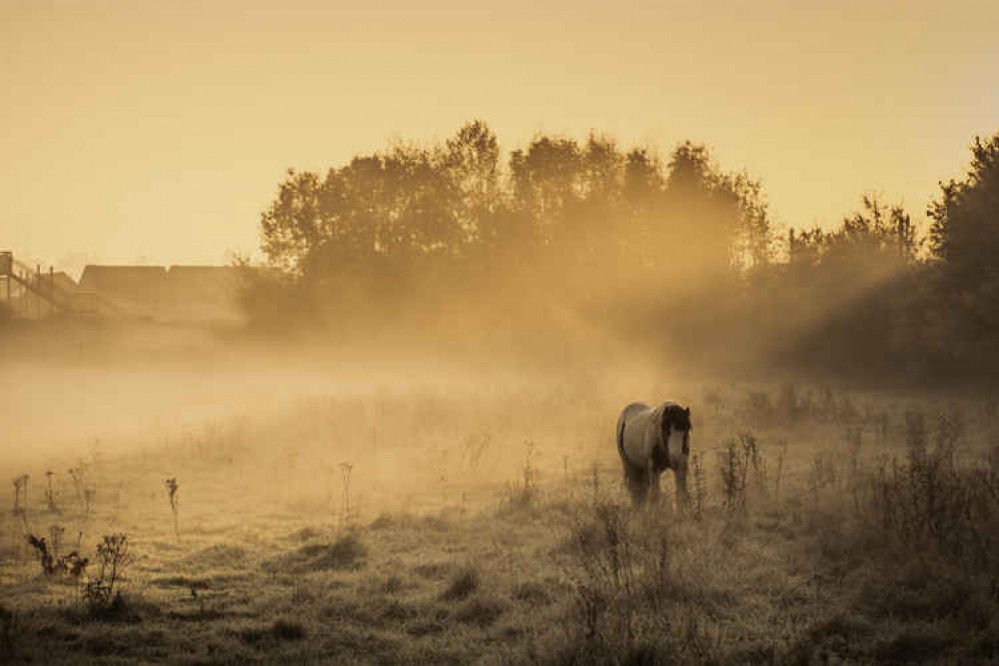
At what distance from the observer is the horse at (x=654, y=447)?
1081 cm

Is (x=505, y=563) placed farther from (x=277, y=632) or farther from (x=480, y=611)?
(x=277, y=632)

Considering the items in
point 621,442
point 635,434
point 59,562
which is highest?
point 635,434

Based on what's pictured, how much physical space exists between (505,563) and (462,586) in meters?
1.18

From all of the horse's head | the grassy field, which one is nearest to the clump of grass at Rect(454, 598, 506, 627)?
the grassy field

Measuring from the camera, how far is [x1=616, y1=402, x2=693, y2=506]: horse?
35.5 feet

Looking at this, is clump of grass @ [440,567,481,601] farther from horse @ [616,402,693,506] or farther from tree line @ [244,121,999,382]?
tree line @ [244,121,999,382]

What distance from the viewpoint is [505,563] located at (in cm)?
904

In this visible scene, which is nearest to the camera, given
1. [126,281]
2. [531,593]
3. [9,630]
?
[9,630]

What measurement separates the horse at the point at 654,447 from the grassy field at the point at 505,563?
1.14 ft

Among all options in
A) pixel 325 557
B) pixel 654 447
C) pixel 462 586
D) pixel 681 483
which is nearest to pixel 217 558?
pixel 325 557

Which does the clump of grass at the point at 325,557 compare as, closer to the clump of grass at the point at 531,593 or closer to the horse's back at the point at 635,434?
the clump of grass at the point at 531,593

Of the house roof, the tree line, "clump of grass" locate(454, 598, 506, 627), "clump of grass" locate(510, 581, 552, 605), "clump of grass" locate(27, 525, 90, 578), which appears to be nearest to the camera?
"clump of grass" locate(454, 598, 506, 627)

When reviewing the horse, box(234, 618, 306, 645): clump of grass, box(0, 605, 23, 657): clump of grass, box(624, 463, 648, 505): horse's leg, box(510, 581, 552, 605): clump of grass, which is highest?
the horse

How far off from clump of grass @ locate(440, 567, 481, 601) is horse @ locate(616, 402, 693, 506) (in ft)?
12.9
